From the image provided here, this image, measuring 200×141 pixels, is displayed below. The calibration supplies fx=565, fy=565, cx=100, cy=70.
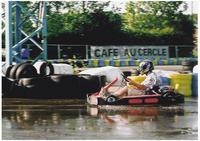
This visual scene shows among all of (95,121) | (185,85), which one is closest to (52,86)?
(185,85)

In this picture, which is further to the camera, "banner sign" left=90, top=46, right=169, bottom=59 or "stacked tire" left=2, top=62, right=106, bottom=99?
"banner sign" left=90, top=46, right=169, bottom=59

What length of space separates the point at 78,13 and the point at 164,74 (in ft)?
57.2

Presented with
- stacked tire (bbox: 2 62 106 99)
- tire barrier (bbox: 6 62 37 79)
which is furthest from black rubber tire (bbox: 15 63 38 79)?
stacked tire (bbox: 2 62 106 99)

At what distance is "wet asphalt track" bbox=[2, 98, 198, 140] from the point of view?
287 inches

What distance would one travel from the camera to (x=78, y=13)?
32.0 meters

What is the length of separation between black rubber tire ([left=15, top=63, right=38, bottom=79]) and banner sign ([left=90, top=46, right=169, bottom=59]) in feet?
50.7

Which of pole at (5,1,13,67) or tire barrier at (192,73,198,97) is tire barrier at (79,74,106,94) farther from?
pole at (5,1,13,67)

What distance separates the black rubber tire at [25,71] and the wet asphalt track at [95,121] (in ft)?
7.23

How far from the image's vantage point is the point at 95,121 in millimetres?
8578

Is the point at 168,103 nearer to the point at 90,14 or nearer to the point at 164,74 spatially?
the point at 164,74

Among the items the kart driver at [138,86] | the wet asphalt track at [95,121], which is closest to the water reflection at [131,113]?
the wet asphalt track at [95,121]

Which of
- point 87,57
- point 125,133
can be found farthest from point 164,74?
point 87,57

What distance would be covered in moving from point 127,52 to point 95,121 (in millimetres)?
21905

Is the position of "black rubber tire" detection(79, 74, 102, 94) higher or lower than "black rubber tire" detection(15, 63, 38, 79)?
lower
